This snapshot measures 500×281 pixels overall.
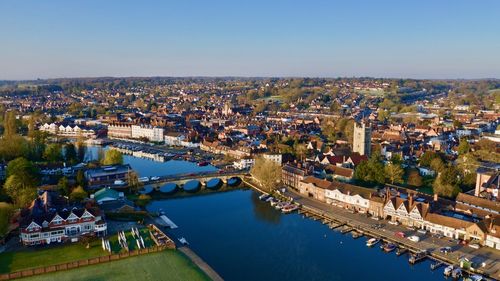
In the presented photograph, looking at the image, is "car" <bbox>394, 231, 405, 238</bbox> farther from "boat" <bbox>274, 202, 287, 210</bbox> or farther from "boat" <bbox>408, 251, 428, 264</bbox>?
"boat" <bbox>274, 202, 287, 210</bbox>

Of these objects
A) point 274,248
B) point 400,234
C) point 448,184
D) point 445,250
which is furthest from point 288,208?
point 448,184

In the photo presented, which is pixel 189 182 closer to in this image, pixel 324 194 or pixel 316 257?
pixel 324 194

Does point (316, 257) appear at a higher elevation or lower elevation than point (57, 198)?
lower

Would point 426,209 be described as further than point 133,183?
No

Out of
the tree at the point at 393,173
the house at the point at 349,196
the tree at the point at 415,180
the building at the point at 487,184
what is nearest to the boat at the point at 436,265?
the house at the point at 349,196

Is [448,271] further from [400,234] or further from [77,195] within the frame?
[77,195]

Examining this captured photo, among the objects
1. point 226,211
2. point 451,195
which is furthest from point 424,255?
point 226,211
